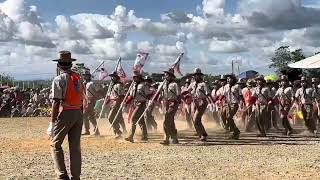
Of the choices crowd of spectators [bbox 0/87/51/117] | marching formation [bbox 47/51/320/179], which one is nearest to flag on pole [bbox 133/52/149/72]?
marching formation [bbox 47/51/320/179]

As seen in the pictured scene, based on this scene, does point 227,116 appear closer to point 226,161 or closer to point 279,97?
point 279,97

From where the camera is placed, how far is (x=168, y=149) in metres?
14.7

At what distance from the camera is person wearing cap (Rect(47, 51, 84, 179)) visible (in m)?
9.33

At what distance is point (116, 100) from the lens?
60.5 feet

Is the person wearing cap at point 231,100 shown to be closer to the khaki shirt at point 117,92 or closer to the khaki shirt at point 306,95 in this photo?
the khaki shirt at point 306,95

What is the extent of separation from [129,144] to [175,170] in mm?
4902

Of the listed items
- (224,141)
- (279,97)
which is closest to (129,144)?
(224,141)

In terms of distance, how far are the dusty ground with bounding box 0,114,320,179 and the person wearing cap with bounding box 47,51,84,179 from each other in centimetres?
110

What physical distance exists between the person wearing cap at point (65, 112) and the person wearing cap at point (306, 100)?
436 inches

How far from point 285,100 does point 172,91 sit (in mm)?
5432

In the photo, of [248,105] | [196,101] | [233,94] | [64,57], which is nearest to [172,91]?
A: [196,101]

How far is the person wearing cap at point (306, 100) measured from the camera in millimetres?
18844

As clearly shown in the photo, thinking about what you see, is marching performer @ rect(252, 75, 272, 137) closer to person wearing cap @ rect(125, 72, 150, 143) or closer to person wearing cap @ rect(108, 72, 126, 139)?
person wearing cap @ rect(125, 72, 150, 143)

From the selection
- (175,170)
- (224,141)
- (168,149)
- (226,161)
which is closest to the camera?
(175,170)
